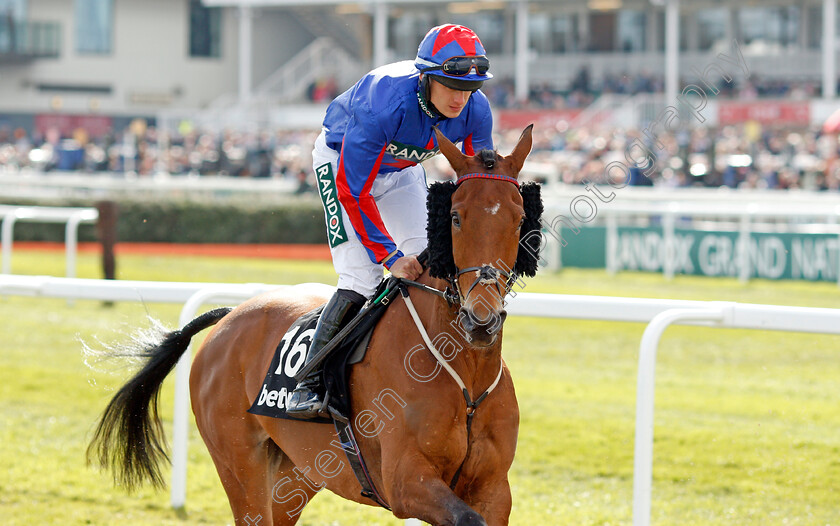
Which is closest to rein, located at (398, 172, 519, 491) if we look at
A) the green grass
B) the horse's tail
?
the horse's tail

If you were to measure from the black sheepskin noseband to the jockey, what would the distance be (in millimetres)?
230

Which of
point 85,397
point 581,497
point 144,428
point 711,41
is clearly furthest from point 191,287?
point 711,41

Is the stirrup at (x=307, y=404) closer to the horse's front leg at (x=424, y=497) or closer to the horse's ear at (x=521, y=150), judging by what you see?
the horse's front leg at (x=424, y=497)

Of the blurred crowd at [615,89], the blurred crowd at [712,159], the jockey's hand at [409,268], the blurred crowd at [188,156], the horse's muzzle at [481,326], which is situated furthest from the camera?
the blurred crowd at [615,89]

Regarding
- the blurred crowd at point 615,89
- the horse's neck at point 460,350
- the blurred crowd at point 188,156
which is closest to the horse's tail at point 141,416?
the horse's neck at point 460,350

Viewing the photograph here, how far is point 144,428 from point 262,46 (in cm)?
3065

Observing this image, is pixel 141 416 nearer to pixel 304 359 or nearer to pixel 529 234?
pixel 304 359

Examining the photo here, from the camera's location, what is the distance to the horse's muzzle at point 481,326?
236cm

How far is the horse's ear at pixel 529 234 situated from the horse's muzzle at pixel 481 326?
9.6 inches

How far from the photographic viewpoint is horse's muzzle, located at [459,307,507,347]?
7.75 feet

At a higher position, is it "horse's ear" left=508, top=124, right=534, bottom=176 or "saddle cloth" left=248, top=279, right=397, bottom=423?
"horse's ear" left=508, top=124, right=534, bottom=176

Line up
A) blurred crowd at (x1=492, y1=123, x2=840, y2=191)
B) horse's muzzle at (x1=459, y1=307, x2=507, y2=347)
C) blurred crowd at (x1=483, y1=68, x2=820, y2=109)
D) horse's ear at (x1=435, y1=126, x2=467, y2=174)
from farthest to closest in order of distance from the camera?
blurred crowd at (x1=483, y1=68, x2=820, y2=109) < blurred crowd at (x1=492, y1=123, x2=840, y2=191) < horse's ear at (x1=435, y1=126, x2=467, y2=174) < horse's muzzle at (x1=459, y1=307, x2=507, y2=347)

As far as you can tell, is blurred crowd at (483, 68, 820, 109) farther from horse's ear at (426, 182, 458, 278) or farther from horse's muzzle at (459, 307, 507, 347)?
horse's muzzle at (459, 307, 507, 347)

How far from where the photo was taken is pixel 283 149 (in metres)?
21.9
